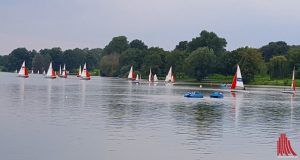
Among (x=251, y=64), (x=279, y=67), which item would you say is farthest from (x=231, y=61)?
(x=279, y=67)

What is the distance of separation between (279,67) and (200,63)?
27.9 m

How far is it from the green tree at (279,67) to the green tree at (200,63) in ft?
71.7

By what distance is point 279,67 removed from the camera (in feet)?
577

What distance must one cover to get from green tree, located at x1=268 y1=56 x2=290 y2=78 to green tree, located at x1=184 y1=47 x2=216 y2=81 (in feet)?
71.7

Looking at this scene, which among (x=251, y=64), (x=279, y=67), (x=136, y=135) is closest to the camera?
(x=136, y=135)

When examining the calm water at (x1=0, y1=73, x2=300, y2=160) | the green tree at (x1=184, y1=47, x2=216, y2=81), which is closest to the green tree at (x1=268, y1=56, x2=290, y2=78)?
the green tree at (x1=184, y1=47, x2=216, y2=81)

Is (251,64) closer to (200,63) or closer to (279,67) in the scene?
(279,67)

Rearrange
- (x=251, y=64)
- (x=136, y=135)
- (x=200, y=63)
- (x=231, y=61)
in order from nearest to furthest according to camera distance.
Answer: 1. (x=136, y=135)
2. (x=251, y=64)
3. (x=231, y=61)
4. (x=200, y=63)

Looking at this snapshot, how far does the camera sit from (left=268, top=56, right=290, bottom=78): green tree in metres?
175

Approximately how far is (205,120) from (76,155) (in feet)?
73.6

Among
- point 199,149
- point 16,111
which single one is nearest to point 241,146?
point 199,149

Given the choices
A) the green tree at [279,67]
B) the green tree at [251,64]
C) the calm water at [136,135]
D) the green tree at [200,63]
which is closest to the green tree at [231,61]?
the green tree at [200,63]

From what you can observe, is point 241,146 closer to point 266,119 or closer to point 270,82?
point 266,119

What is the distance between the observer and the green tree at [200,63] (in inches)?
7437
